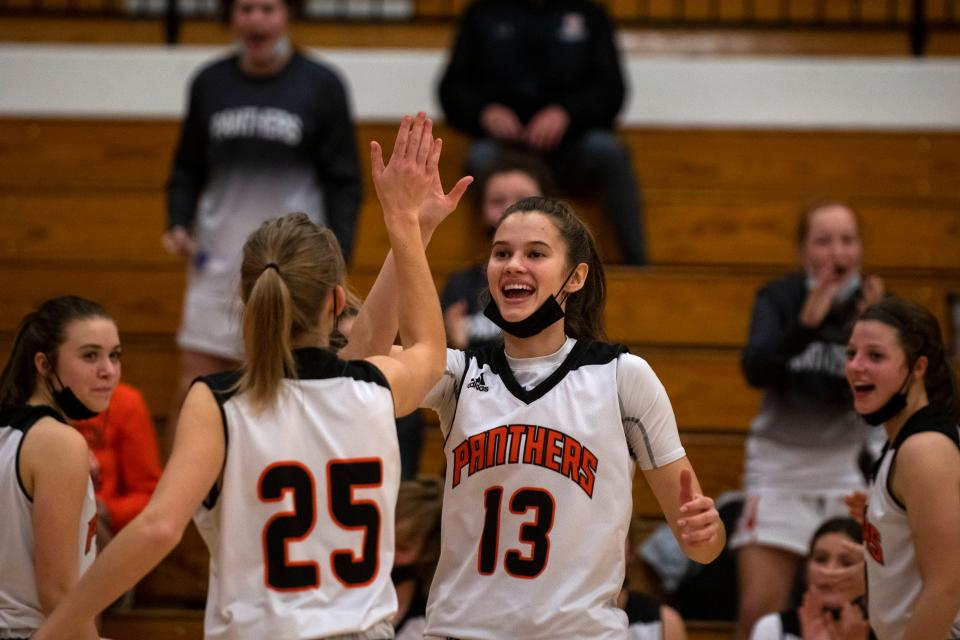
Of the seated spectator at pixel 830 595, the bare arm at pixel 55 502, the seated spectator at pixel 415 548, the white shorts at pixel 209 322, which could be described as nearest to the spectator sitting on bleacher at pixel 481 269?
the seated spectator at pixel 415 548

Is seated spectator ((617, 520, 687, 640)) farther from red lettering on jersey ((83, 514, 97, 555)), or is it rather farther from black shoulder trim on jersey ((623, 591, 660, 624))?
red lettering on jersey ((83, 514, 97, 555))

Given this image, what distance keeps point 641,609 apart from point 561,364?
144 cm

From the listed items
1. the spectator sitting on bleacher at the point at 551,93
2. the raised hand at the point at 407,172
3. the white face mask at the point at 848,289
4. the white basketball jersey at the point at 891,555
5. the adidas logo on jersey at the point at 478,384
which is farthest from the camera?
the spectator sitting on bleacher at the point at 551,93

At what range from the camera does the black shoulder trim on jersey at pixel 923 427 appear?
379cm

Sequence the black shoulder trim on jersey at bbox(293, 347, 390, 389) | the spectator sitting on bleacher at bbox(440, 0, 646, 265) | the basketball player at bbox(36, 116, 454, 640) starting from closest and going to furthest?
the basketball player at bbox(36, 116, 454, 640) → the black shoulder trim on jersey at bbox(293, 347, 390, 389) → the spectator sitting on bleacher at bbox(440, 0, 646, 265)

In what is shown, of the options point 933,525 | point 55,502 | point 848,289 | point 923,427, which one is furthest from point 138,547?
point 848,289

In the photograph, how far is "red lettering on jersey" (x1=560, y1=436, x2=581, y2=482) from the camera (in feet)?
10.8

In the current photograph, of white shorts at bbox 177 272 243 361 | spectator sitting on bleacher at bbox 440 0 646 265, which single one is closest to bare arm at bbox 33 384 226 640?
white shorts at bbox 177 272 243 361

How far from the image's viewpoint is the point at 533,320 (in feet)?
11.2

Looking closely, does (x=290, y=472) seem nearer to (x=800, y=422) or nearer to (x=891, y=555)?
(x=891, y=555)

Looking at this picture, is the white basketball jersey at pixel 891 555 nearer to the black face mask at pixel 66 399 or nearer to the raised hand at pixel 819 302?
the raised hand at pixel 819 302

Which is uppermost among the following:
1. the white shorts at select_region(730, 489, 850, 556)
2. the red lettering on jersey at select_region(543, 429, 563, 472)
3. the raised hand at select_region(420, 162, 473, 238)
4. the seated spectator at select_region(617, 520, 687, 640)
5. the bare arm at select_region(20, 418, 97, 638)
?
the raised hand at select_region(420, 162, 473, 238)

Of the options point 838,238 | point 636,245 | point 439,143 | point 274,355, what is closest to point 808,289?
point 838,238

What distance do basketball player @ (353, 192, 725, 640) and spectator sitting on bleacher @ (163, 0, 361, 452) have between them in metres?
2.55
